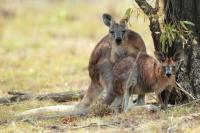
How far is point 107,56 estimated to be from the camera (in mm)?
10312

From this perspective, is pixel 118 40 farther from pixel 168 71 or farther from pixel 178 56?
pixel 168 71

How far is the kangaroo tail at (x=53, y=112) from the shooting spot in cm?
948

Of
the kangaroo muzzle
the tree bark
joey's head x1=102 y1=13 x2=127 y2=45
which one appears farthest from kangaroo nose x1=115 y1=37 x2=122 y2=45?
the kangaroo muzzle

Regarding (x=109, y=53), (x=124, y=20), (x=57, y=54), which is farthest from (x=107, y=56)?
(x=57, y=54)

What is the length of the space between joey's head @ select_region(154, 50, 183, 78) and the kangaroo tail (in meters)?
1.22

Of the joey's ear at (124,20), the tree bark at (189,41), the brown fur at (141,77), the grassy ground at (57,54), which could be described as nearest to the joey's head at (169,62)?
the brown fur at (141,77)

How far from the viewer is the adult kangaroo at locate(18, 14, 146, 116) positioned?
1001 cm

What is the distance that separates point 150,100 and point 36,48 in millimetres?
6883

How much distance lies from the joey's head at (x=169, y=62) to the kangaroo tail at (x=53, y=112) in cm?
122

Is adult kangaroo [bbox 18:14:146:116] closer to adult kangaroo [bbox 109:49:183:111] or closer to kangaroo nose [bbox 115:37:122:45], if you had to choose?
kangaroo nose [bbox 115:37:122:45]

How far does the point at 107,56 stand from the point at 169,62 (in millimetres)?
1415

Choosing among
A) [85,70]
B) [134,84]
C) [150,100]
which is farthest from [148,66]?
[85,70]

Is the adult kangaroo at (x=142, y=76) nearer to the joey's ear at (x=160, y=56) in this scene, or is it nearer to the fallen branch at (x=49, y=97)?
the joey's ear at (x=160, y=56)

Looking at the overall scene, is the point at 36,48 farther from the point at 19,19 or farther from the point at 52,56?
the point at 19,19
